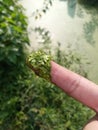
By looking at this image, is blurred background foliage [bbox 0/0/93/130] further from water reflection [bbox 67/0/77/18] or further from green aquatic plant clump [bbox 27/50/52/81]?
water reflection [bbox 67/0/77/18]

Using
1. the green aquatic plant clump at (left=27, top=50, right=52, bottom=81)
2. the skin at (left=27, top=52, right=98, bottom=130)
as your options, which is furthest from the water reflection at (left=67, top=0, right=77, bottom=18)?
the skin at (left=27, top=52, right=98, bottom=130)

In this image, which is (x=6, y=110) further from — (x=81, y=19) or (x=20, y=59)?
(x=81, y=19)

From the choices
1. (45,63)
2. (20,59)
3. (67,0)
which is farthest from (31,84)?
(67,0)

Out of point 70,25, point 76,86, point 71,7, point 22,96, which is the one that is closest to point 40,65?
point 76,86

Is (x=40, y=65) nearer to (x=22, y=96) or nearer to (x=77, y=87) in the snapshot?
(x=77, y=87)

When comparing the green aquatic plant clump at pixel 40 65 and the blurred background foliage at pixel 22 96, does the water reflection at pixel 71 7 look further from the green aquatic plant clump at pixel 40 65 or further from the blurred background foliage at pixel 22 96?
the green aquatic plant clump at pixel 40 65

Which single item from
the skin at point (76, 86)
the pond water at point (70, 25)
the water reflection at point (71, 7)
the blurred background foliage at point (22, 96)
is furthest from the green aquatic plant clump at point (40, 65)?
the water reflection at point (71, 7)
